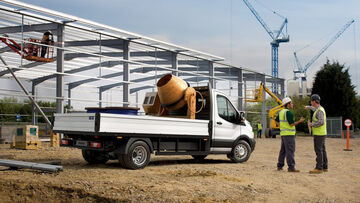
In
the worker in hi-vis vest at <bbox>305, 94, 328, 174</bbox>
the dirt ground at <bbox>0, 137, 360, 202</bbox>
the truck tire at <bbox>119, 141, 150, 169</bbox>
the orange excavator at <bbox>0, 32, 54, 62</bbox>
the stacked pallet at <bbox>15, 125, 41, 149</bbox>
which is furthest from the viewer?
the orange excavator at <bbox>0, 32, 54, 62</bbox>

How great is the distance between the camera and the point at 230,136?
13.6 metres

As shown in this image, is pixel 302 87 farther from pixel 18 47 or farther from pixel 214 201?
pixel 214 201

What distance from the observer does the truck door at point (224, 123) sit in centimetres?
1322

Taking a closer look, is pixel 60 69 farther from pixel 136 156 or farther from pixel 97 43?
pixel 136 156

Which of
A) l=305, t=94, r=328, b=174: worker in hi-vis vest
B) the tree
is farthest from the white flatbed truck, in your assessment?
the tree

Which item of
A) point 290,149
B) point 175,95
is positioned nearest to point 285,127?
point 290,149

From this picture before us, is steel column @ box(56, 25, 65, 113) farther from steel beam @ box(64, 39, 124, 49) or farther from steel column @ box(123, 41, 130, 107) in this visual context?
steel column @ box(123, 41, 130, 107)

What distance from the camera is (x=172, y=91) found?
12.7m

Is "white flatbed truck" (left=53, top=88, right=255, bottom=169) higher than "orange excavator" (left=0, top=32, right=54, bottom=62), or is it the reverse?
"orange excavator" (left=0, top=32, right=54, bottom=62)

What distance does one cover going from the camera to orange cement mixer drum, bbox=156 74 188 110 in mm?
12695

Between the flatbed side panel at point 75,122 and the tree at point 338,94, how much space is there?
121 feet

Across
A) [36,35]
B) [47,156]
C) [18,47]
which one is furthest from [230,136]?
[36,35]

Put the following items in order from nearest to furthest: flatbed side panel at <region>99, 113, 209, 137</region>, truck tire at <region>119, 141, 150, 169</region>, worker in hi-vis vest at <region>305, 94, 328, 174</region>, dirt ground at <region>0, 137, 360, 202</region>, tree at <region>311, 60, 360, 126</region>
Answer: dirt ground at <region>0, 137, 360, 202</region> → flatbed side panel at <region>99, 113, 209, 137</region> → truck tire at <region>119, 141, 150, 169</region> → worker in hi-vis vest at <region>305, 94, 328, 174</region> → tree at <region>311, 60, 360, 126</region>

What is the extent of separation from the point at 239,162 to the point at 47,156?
6551 millimetres
